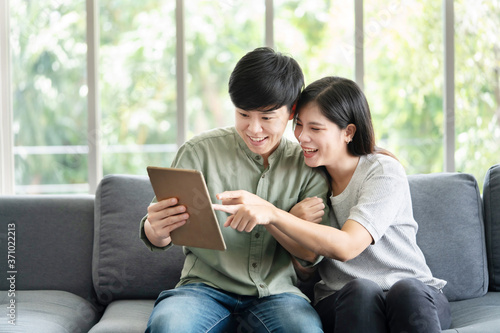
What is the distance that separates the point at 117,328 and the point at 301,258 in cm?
58

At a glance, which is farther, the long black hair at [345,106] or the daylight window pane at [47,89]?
the daylight window pane at [47,89]

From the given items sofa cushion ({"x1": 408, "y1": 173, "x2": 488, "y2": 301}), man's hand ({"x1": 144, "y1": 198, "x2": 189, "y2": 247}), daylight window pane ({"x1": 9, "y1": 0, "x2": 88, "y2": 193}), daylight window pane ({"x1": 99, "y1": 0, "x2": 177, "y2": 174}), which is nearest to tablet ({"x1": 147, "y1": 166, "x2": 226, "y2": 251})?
man's hand ({"x1": 144, "y1": 198, "x2": 189, "y2": 247})

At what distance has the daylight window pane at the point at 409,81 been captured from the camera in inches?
120

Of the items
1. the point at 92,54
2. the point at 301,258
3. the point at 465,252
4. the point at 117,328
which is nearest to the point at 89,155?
the point at 92,54

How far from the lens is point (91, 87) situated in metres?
2.51

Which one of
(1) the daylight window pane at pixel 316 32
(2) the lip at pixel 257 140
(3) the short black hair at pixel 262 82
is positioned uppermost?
(1) the daylight window pane at pixel 316 32

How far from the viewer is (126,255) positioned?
1.96 metres

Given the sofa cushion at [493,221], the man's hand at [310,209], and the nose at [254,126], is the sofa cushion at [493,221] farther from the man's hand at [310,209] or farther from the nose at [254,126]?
the nose at [254,126]

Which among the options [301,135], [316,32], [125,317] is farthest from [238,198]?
[316,32]

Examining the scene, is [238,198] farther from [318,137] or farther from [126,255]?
[126,255]

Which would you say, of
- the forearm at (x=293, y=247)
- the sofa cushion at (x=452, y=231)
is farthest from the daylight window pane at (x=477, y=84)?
the forearm at (x=293, y=247)

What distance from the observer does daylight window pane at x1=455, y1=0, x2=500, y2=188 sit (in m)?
2.78

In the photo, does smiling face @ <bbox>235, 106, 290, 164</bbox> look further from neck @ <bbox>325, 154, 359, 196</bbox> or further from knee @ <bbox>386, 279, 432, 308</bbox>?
knee @ <bbox>386, 279, 432, 308</bbox>

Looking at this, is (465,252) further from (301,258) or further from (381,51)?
(381,51)
